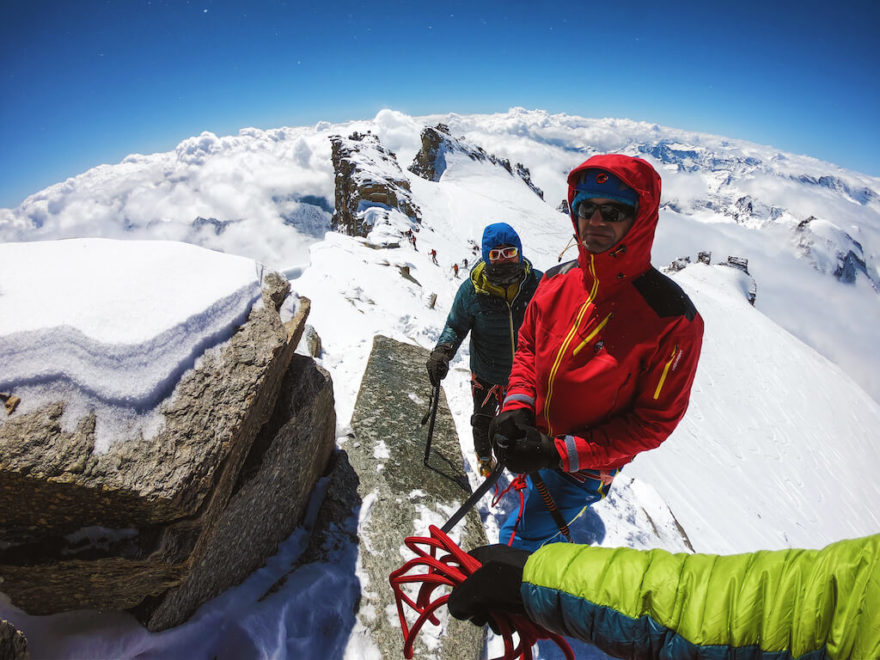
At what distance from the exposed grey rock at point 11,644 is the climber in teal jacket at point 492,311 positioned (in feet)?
11.1

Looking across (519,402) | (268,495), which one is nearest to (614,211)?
(519,402)

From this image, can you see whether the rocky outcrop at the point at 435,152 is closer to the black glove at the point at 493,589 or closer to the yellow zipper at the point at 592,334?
the yellow zipper at the point at 592,334

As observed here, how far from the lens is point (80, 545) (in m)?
1.84

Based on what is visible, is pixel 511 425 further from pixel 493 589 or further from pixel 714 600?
pixel 714 600

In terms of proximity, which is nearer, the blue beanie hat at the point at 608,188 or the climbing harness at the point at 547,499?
the blue beanie hat at the point at 608,188

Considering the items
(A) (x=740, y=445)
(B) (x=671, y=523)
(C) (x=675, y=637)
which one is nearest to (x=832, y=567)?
(C) (x=675, y=637)

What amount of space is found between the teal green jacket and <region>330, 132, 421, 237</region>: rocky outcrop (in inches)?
1293

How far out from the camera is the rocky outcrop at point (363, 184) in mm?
41750

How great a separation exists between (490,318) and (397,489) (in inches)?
80.4

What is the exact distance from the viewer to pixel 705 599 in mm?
1252

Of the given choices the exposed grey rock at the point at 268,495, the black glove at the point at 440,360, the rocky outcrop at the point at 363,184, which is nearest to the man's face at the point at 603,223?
the black glove at the point at 440,360

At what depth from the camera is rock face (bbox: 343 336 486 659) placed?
2895 mm

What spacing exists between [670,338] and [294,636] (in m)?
3.06

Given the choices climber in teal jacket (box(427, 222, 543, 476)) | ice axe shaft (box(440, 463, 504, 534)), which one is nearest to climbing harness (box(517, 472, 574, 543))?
ice axe shaft (box(440, 463, 504, 534))
